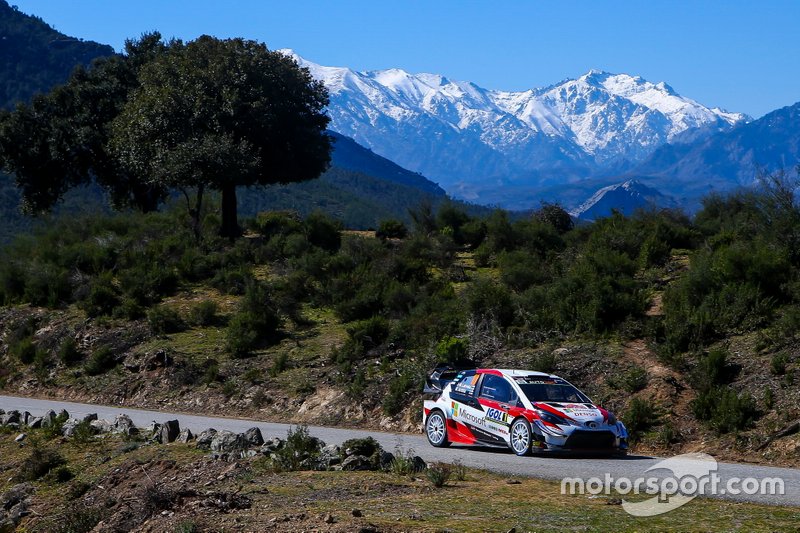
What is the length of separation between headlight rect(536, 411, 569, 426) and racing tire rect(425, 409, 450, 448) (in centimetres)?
241

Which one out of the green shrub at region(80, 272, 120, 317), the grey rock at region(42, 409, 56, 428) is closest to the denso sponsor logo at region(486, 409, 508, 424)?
the grey rock at region(42, 409, 56, 428)

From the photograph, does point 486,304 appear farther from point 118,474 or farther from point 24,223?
point 24,223

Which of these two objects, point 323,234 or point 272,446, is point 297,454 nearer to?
point 272,446

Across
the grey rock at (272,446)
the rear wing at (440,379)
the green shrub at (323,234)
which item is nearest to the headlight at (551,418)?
the rear wing at (440,379)

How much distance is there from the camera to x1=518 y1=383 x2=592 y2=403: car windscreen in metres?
16.6

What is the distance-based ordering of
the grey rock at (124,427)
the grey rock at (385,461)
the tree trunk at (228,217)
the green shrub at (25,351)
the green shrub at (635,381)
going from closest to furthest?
1. the grey rock at (385,461)
2. the grey rock at (124,427)
3. the green shrub at (635,381)
4. the green shrub at (25,351)
5. the tree trunk at (228,217)

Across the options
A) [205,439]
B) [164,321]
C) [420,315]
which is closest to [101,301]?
[164,321]

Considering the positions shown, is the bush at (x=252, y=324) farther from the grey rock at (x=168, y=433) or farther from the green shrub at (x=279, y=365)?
the grey rock at (x=168, y=433)

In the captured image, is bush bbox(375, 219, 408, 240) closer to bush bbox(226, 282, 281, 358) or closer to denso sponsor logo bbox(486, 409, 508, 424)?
bush bbox(226, 282, 281, 358)

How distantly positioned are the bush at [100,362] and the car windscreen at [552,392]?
16415mm

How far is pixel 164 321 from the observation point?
29938mm

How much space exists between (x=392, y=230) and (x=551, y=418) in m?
25.2

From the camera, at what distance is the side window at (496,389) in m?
16.8

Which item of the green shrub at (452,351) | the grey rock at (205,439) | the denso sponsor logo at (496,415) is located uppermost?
the green shrub at (452,351)
